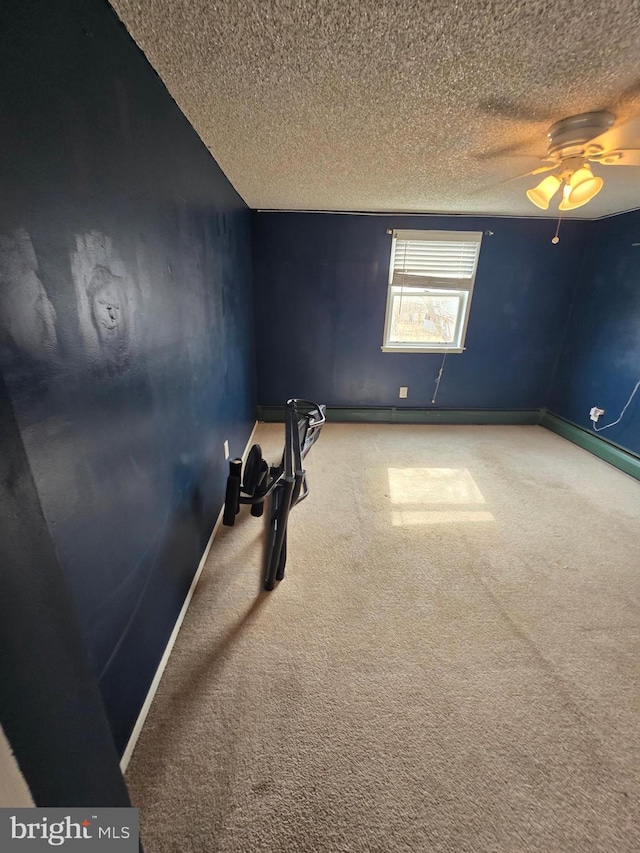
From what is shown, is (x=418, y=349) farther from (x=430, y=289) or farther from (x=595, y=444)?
(x=595, y=444)

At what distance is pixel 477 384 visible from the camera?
3.84 metres

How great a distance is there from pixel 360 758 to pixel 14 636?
1.12m

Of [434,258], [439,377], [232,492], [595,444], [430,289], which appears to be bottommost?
[595,444]

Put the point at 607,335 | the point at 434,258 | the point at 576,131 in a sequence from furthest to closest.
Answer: the point at 434,258
the point at 607,335
the point at 576,131

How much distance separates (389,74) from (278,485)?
5.46 ft

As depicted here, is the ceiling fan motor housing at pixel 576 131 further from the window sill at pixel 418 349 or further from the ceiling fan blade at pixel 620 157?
the window sill at pixel 418 349

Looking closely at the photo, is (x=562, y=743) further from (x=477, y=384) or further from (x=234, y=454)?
(x=477, y=384)

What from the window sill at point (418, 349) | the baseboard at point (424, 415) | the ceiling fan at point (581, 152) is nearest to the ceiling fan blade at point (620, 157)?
the ceiling fan at point (581, 152)

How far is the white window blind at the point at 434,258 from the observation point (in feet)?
10.9

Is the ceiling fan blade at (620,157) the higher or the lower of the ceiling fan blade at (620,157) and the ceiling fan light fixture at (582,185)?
the higher

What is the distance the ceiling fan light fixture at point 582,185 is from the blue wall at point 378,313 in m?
1.91

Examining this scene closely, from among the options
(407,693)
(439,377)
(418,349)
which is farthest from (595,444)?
(407,693)

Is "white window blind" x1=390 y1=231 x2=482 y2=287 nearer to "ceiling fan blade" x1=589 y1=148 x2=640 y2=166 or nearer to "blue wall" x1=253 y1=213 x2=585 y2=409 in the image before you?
"blue wall" x1=253 y1=213 x2=585 y2=409

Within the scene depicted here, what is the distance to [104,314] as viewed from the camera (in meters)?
0.90
